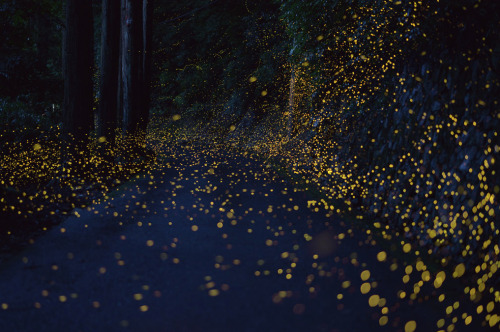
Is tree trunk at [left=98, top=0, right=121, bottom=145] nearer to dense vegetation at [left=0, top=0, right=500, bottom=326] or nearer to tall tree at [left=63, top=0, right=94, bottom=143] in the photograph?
dense vegetation at [left=0, top=0, right=500, bottom=326]

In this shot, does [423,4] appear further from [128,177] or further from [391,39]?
[128,177]

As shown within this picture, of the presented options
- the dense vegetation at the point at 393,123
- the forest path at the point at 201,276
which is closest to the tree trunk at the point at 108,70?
the dense vegetation at the point at 393,123

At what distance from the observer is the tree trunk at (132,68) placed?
15406mm

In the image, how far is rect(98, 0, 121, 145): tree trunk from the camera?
13609 millimetres

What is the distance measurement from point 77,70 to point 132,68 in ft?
16.5

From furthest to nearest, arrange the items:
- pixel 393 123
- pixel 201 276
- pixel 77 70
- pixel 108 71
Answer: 1. pixel 108 71
2. pixel 77 70
3. pixel 393 123
4. pixel 201 276

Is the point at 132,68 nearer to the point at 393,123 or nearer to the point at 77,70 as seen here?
the point at 77,70

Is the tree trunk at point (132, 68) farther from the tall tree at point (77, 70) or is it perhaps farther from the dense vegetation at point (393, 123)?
the tall tree at point (77, 70)

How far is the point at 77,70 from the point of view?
11.0 meters

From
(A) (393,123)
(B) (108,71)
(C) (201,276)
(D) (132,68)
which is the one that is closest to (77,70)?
(B) (108,71)

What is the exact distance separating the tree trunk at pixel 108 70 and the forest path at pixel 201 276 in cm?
537

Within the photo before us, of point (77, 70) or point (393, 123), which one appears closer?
point (393, 123)

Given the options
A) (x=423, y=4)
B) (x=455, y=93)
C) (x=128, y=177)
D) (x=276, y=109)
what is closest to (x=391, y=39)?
→ (x=423, y=4)

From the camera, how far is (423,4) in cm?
784
